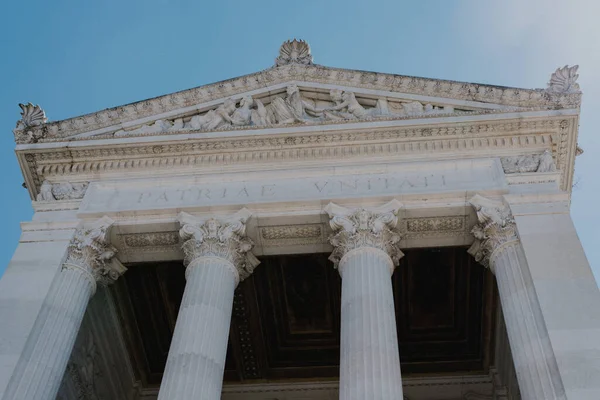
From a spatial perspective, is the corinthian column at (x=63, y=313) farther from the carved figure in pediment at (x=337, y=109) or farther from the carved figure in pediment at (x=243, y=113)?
the carved figure in pediment at (x=337, y=109)

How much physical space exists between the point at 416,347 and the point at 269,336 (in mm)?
4494

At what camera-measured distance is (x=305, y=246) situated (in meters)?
20.0

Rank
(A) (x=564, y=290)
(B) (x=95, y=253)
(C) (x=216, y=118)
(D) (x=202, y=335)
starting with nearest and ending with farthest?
(A) (x=564, y=290), (D) (x=202, y=335), (B) (x=95, y=253), (C) (x=216, y=118)

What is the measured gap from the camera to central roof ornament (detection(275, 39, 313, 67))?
2405cm

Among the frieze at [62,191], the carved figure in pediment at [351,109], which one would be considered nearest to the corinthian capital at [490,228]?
the carved figure in pediment at [351,109]

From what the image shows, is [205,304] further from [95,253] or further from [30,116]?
[30,116]

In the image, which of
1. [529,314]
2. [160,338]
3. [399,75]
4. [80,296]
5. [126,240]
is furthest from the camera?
[160,338]

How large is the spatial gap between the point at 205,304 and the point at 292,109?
283 inches

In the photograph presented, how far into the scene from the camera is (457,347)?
24047 millimetres

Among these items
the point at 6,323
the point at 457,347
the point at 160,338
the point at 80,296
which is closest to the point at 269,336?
the point at 160,338

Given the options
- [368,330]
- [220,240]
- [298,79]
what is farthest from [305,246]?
[298,79]

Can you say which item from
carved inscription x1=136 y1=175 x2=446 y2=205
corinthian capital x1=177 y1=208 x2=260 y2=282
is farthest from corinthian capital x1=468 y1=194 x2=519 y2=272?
corinthian capital x1=177 y1=208 x2=260 y2=282

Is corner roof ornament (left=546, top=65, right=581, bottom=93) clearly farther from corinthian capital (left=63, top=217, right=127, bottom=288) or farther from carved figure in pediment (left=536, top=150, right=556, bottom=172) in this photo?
corinthian capital (left=63, top=217, right=127, bottom=288)

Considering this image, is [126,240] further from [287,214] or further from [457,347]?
[457,347]
